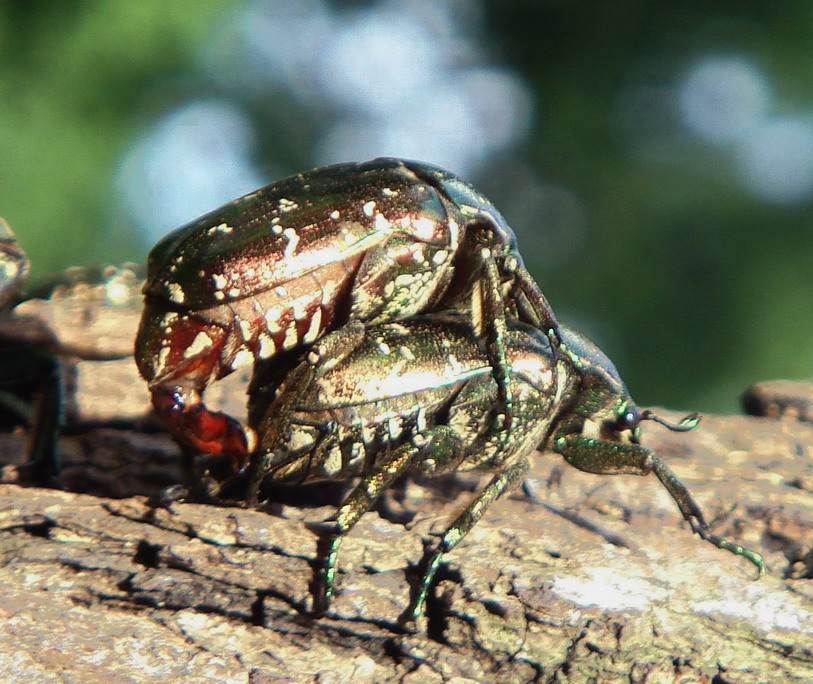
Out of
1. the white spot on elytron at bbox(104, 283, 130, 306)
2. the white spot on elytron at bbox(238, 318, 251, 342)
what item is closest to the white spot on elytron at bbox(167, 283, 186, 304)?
the white spot on elytron at bbox(238, 318, 251, 342)

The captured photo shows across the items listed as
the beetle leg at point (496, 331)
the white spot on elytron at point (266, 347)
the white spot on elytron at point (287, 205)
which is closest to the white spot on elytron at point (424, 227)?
the beetle leg at point (496, 331)

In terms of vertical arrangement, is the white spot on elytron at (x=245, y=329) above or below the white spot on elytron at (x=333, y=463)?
above

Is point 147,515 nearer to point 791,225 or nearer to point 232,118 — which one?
→ point 232,118

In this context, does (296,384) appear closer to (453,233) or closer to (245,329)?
(245,329)

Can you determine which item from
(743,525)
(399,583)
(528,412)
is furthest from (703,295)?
(399,583)

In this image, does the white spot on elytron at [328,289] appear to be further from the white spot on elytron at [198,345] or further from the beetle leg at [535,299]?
the beetle leg at [535,299]

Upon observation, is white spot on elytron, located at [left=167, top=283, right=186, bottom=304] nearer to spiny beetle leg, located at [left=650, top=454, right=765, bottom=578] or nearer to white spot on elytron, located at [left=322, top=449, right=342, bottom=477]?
white spot on elytron, located at [left=322, top=449, right=342, bottom=477]

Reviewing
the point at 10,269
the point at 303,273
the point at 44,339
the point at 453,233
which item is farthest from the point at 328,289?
the point at 44,339
